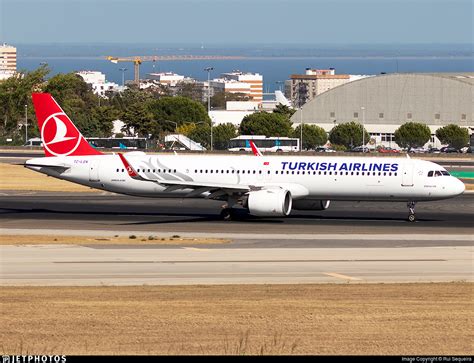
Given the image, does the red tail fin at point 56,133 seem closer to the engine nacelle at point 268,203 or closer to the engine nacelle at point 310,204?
the engine nacelle at point 268,203

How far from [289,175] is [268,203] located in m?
2.89

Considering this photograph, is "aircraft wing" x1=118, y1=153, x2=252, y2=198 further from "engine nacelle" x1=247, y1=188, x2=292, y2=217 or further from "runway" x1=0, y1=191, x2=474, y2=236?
"runway" x1=0, y1=191, x2=474, y2=236

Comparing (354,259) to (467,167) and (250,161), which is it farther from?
(467,167)

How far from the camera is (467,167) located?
111000 millimetres

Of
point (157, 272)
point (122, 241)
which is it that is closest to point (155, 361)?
point (157, 272)

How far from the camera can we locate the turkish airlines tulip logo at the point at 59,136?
61.2 meters

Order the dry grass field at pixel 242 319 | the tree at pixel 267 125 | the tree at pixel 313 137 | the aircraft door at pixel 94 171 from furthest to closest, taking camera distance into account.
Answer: the tree at pixel 267 125
the tree at pixel 313 137
the aircraft door at pixel 94 171
the dry grass field at pixel 242 319

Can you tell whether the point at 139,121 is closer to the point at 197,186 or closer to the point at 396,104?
the point at 396,104

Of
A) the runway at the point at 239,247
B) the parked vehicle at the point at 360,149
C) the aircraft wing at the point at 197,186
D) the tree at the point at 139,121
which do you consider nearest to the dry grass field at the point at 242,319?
the runway at the point at 239,247

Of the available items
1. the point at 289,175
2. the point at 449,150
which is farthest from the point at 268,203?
the point at 449,150

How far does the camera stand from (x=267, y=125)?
165250 mm

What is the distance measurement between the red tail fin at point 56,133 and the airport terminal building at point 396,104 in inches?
3961

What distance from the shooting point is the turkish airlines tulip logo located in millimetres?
61219

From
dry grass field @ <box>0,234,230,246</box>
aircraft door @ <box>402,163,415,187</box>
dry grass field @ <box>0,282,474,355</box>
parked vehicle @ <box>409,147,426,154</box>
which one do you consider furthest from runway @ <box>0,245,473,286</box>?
parked vehicle @ <box>409,147,426,154</box>
